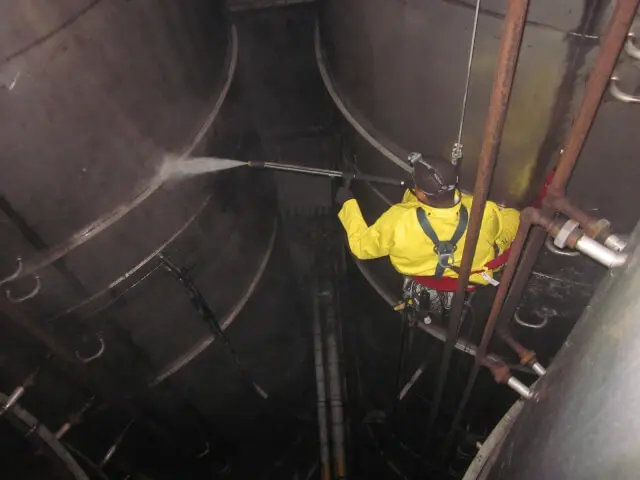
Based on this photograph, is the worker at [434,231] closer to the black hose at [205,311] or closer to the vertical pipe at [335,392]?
the black hose at [205,311]

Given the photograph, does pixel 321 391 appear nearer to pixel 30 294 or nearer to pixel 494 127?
pixel 30 294

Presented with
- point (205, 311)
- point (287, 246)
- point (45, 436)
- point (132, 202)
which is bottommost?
point (45, 436)

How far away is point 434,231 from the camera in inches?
121

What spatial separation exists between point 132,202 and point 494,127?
6.82ft

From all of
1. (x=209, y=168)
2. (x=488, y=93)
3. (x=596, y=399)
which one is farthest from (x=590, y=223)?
(x=209, y=168)

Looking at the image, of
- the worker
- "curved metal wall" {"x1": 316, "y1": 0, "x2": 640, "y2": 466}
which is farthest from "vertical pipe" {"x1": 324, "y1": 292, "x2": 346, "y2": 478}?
the worker

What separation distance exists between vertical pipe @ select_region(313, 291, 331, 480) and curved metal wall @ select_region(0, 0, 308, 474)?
77 cm

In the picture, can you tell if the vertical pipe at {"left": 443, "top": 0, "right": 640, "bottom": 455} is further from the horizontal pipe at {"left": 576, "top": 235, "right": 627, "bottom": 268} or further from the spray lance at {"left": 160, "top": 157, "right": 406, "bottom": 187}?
the spray lance at {"left": 160, "top": 157, "right": 406, "bottom": 187}

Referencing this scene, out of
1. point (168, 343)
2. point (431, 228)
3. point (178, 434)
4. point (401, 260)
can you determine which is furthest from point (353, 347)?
point (431, 228)

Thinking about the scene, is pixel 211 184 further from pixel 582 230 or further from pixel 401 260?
pixel 582 230

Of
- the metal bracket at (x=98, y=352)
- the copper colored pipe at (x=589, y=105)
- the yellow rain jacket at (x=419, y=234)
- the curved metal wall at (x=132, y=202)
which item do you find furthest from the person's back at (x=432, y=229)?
the metal bracket at (x=98, y=352)

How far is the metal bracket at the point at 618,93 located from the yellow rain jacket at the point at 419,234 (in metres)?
0.87

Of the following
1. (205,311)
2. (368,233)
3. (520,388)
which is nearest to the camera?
(520,388)

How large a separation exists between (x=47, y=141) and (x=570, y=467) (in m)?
2.57
